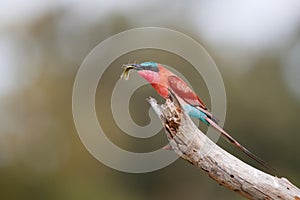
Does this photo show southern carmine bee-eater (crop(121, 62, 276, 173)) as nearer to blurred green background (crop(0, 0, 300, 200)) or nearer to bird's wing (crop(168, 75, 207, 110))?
bird's wing (crop(168, 75, 207, 110))

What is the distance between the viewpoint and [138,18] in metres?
10.6

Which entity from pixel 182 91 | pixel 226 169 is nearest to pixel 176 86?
pixel 182 91

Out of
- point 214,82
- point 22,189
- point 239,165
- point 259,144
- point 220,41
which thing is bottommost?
point 239,165

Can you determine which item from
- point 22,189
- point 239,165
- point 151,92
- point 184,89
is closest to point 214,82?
point 184,89

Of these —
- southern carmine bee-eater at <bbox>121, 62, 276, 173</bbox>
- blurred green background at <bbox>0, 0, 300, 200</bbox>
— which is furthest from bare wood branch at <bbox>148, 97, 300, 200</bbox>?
blurred green background at <bbox>0, 0, 300, 200</bbox>

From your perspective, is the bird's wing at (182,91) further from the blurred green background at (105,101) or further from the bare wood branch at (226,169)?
the blurred green background at (105,101)

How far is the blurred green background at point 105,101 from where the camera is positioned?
27.9 feet

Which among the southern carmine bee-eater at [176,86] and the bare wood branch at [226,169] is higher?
the southern carmine bee-eater at [176,86]

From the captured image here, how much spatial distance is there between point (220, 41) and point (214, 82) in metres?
7.18

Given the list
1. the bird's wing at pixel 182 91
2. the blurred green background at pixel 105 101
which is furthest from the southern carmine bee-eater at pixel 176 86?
the blurred green background at pixel 105 101

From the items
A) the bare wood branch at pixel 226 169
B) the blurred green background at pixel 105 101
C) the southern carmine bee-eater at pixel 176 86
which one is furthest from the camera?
the blurred green background at pixel 105 101

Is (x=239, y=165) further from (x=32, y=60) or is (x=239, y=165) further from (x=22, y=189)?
(x=32, y=60)

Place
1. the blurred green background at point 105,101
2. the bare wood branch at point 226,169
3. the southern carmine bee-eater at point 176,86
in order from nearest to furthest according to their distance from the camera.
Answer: the bare wood branch at point 226,169 < the southern carmine bee-eater at point 176,86 < the blurred green background at point 105,101

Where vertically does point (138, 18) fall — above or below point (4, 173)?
above
